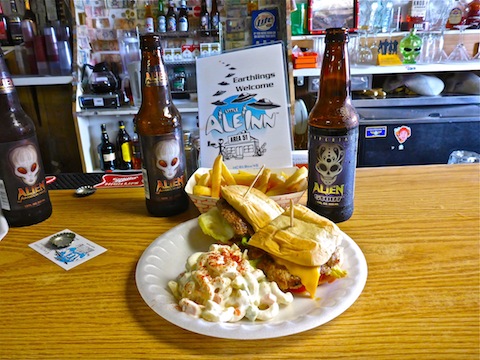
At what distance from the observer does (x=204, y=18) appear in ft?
9.32

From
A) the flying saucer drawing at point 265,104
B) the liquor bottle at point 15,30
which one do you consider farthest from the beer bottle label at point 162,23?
the flying saucer drawing at point 265,104

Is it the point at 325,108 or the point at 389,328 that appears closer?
the point at 389,328

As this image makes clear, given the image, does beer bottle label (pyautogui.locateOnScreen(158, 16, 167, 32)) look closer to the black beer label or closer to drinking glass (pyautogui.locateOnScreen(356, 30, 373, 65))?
drinking glass (pyautogui.locateOnScreen(356, 30, 373, 65))

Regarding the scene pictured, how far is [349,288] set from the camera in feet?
2.12

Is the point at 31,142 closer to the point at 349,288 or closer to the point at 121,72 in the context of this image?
the point at 349,288

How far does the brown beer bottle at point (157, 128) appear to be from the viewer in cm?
90

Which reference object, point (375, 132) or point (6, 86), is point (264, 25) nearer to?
point (375, 132)

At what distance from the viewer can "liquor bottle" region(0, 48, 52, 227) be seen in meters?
0.86

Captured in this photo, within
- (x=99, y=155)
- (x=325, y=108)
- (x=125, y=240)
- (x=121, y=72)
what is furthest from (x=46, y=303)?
(x=121, y=72)

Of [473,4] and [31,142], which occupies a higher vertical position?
[473,4]

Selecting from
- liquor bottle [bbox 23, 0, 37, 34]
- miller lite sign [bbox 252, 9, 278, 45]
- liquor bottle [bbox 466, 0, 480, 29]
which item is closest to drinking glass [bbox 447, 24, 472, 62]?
liquor bottle [bbox 466, 0, 480, 29]

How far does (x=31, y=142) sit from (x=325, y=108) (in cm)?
66

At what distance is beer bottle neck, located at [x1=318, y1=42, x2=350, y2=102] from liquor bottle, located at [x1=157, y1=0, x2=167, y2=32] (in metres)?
2.27

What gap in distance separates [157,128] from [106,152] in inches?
82.6
